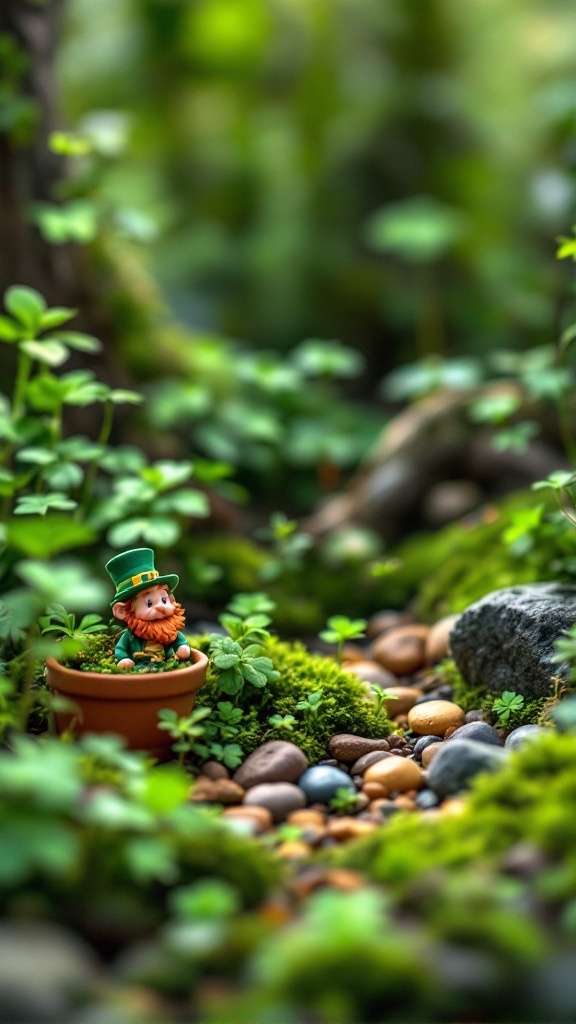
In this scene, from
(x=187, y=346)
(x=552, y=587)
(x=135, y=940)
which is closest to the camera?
(x=135, y=940)

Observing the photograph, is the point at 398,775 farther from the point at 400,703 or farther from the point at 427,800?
the point at 400,703

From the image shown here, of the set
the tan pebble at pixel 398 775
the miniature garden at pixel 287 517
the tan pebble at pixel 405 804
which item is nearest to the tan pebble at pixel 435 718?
the miniature garden at pixel 287 517

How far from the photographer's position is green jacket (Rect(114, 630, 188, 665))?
263 cm

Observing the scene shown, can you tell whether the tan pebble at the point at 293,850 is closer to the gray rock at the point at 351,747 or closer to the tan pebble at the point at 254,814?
the tan pebble at the point at 254,814

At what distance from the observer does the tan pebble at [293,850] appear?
2.15 meters

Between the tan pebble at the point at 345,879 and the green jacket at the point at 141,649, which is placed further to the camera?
the green jacket at the point at 141,649

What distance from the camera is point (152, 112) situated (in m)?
7.02

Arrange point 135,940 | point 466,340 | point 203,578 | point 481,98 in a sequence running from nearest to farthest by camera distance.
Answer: point 135,940 < point 203,578 < point 466,340 < point 481,98

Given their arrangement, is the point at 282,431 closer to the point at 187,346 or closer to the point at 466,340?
the point at 187,346

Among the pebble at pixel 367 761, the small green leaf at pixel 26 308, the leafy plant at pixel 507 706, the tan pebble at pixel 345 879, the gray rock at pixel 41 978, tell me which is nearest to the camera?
the gray rock at pixel 41 978

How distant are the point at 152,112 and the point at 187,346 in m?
3.21

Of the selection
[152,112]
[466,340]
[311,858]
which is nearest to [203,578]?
[311,858]

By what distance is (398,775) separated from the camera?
8.04 ft

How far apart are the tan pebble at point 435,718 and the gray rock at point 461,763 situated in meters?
0.46
